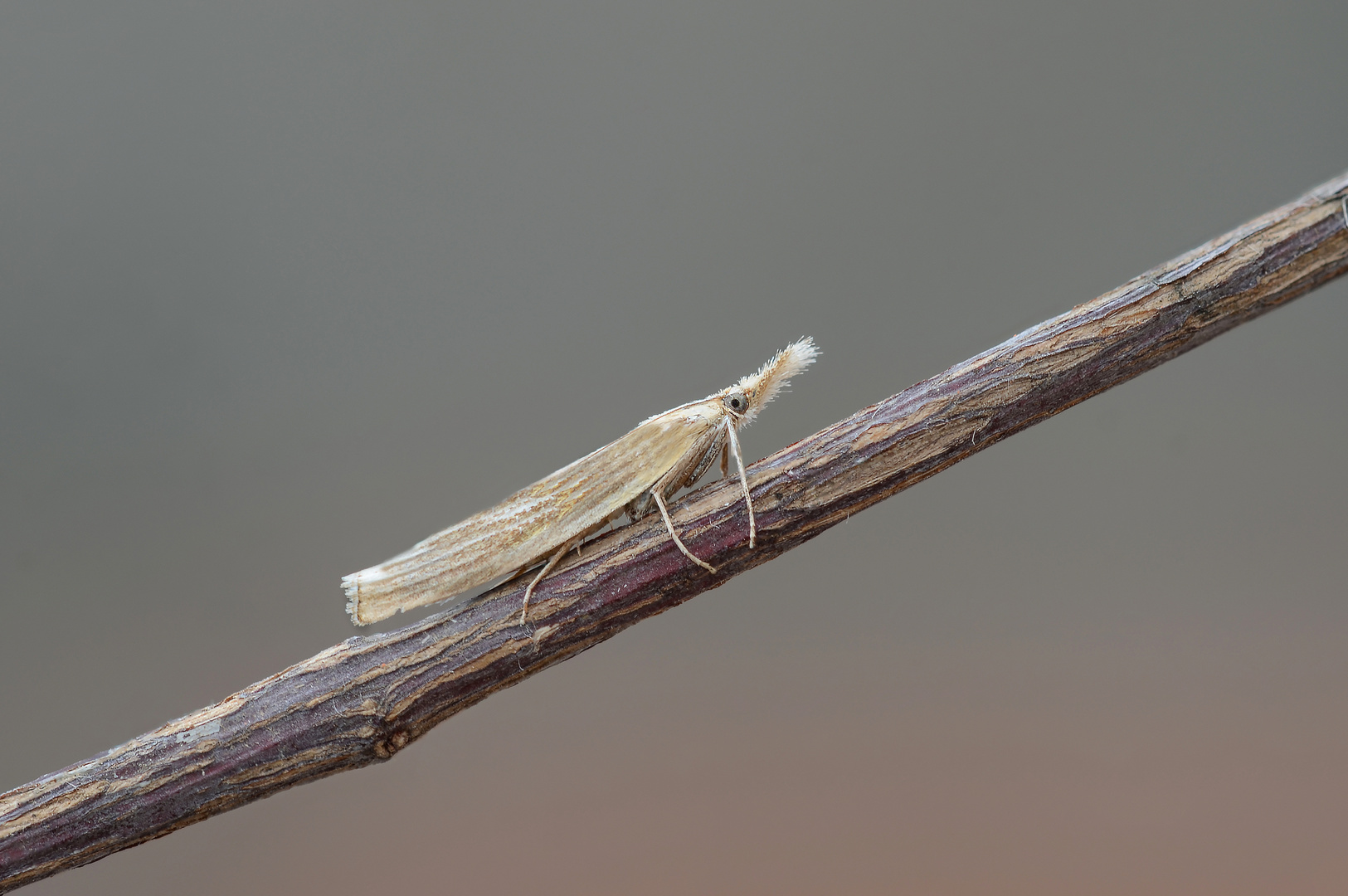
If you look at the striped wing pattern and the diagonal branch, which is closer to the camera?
the diagonal branch

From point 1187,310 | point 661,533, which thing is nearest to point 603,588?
point 661,533

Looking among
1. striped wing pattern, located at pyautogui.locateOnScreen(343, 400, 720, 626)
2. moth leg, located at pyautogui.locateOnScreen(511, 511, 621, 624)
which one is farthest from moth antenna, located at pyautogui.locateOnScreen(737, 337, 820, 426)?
moth leg, located at pyautogui.locateOnScreen(511, 511, 621, 624)

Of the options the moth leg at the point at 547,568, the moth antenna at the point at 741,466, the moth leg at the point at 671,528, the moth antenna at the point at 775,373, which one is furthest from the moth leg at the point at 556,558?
the moth antenna at the point at 775,373

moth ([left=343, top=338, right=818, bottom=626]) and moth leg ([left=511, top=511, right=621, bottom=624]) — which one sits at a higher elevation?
moth ([left=343, top=338, right=818, bottom=626])

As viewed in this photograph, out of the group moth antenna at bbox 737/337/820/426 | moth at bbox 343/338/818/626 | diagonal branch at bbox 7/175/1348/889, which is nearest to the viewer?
diagonal branch at bbox 7/175/1348/889

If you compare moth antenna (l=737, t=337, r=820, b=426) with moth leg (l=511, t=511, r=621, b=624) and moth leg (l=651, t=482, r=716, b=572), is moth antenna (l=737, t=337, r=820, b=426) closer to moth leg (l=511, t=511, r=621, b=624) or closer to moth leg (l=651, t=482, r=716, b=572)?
moth leg (l=651, t=482, r=716, b=572)

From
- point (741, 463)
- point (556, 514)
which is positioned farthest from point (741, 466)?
point (556, 514)
